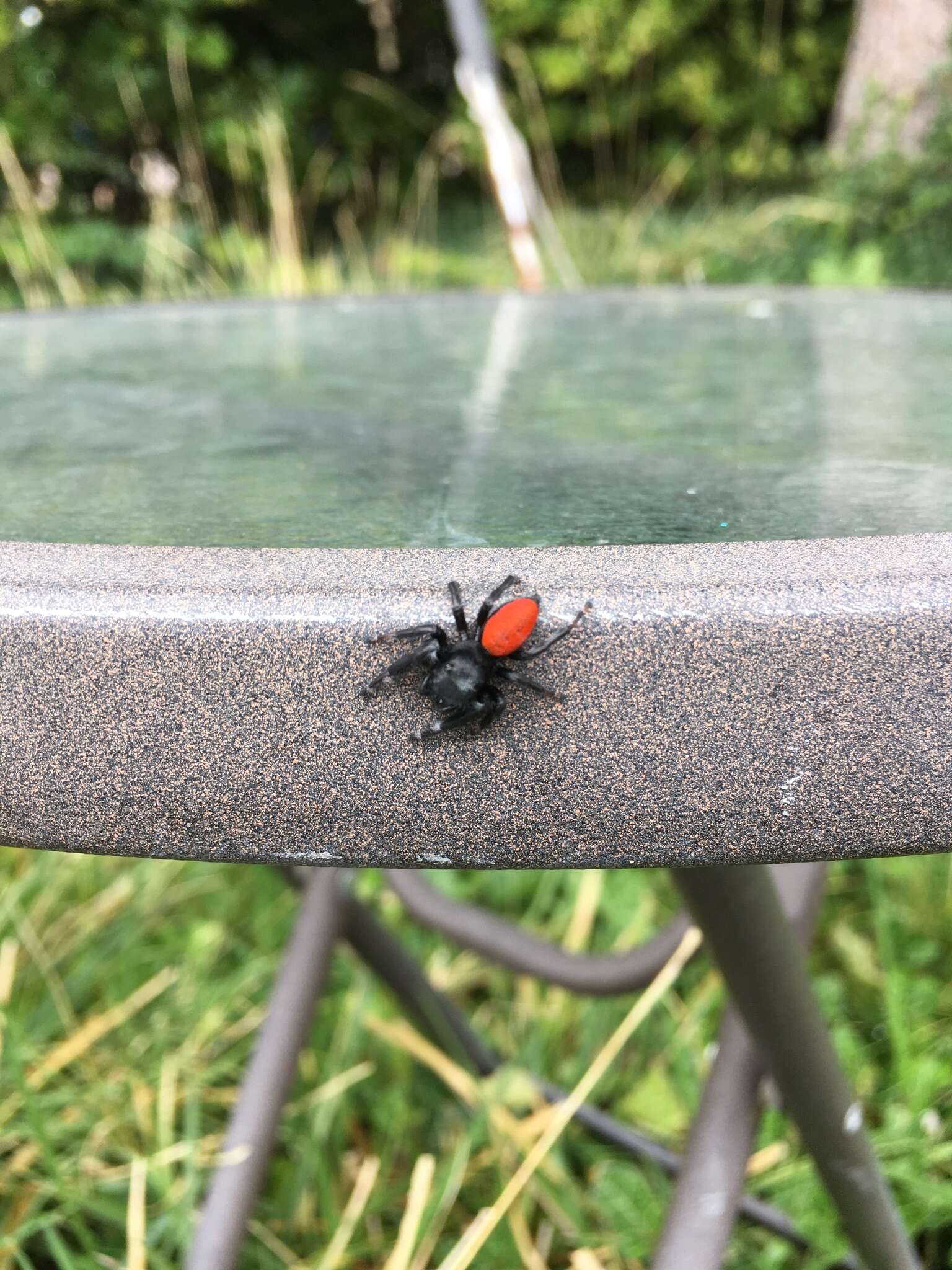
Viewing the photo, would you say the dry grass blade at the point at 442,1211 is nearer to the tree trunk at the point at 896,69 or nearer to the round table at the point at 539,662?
the round table at the point at 539,662

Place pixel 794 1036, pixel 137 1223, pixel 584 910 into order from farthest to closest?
pixel 584 910 → pixel 137 1223 → pixel 794 1036

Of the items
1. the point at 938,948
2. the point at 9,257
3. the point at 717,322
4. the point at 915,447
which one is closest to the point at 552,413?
the point at 915,447

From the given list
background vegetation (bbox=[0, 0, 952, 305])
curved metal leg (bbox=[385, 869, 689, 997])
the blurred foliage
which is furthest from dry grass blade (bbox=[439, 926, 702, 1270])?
the blurred foliage

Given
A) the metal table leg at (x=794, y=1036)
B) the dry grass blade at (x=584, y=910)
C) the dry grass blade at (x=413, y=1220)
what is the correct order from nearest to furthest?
1. the metal table leg at (x=794, y=1036)
2. the dry grass blade at (x=413, y=1220)
3. the dry grass blade at (x=584, y=910)

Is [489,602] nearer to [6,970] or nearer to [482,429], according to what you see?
[482,429]

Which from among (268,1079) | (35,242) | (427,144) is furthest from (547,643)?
(427,144)

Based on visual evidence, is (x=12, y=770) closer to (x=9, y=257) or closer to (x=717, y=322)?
(x=717, y=322)

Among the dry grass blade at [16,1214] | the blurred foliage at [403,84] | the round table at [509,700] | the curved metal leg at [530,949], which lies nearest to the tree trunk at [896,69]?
the blurred foliage at [403,84]
